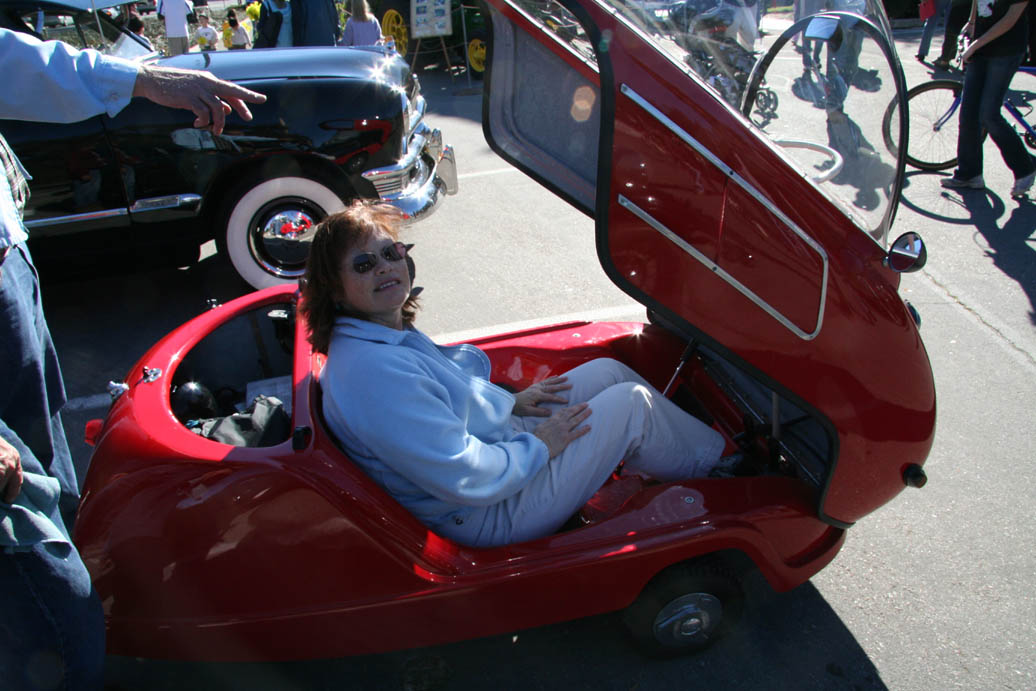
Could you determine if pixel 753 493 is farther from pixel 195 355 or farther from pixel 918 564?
pixel 195 355

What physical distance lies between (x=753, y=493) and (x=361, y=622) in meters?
1.12

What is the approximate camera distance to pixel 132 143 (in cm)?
382

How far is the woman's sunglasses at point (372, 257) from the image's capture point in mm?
1903

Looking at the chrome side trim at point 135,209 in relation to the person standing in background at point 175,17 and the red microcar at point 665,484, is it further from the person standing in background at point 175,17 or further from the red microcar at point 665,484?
the person standing in background at point 175,17

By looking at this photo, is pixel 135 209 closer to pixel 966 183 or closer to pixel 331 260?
pixel 331 260

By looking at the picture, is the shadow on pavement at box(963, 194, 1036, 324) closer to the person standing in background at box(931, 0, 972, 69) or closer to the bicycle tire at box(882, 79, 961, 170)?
the bicycle tire at box(882, 79, 961, 170)

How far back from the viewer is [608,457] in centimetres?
211

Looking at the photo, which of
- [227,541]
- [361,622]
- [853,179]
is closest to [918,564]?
[853,179]

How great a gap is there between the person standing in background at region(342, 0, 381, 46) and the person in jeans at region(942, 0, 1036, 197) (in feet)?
17.8

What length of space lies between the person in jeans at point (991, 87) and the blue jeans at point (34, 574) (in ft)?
18.9

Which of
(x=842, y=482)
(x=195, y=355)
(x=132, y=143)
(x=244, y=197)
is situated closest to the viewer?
(x=842, y=482)

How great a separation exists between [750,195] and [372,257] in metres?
0.97

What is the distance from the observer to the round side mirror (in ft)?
5.88

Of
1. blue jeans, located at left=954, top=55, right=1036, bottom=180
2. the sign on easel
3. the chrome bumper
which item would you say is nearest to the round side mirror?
the chrome bumper
